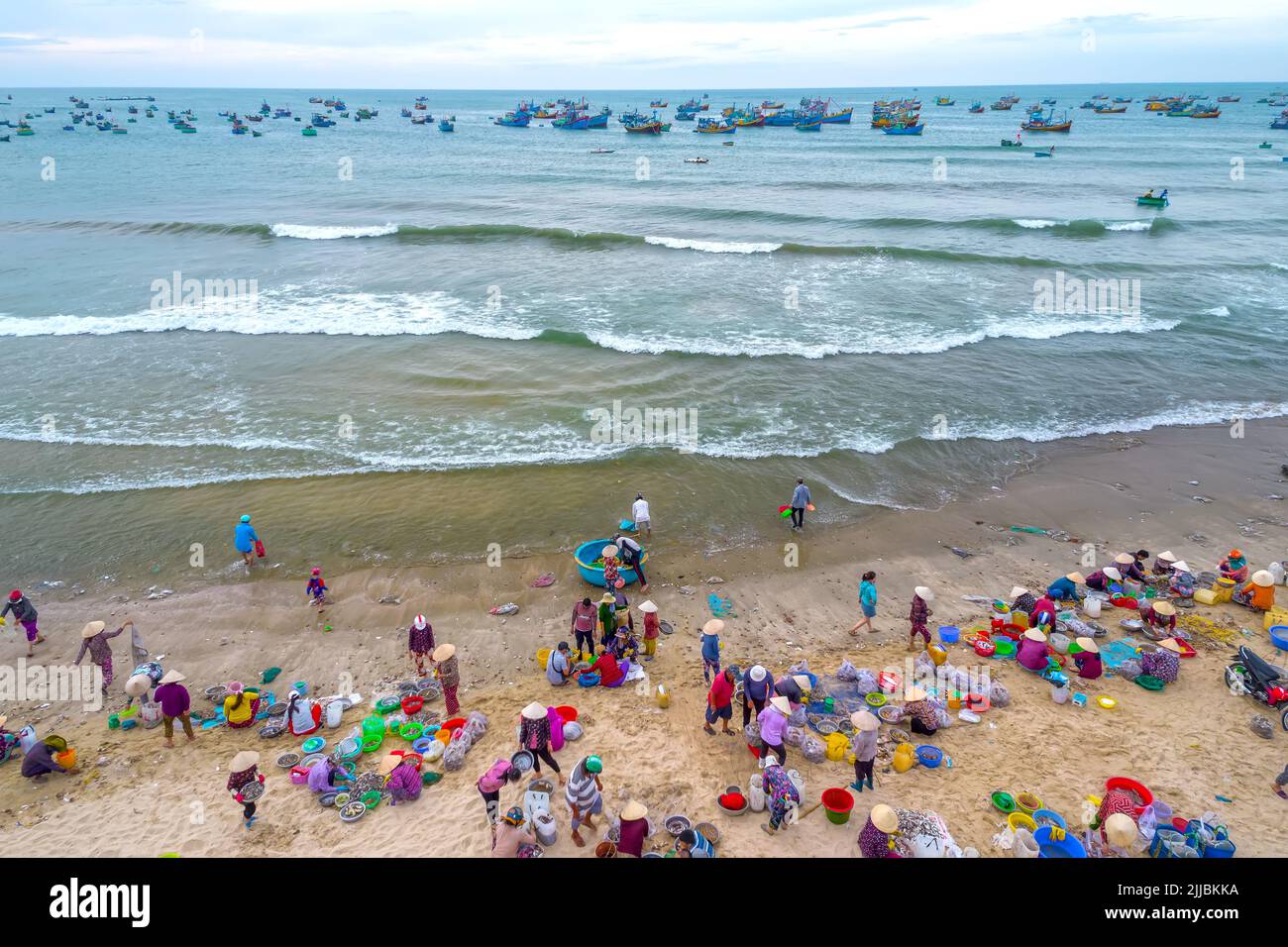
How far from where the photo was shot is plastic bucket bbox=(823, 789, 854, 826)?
25.6ft

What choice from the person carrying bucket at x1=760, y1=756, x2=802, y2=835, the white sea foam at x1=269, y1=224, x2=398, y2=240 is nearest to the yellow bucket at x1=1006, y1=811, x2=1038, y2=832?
the person carrying bucket at x1=760, y1=756, x2=802, y2=835

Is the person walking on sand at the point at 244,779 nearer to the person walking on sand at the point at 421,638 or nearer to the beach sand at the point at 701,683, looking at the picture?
the beach sand at the point at 701,683

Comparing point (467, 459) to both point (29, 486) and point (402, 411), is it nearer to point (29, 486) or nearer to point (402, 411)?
point (402, 411)

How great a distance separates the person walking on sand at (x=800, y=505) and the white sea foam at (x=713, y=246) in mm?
24095

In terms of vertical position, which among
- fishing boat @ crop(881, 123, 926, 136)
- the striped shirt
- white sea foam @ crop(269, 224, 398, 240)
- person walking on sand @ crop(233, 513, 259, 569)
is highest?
fishing boat @ crop(881, 123, 926, 136)

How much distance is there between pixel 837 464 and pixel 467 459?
9.21 meters

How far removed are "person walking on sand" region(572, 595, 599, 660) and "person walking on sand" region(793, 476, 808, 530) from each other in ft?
17.7

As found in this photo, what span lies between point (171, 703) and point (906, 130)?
10240 centimetres

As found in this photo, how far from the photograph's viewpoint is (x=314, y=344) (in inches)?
947

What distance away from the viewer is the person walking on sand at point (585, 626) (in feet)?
34.8

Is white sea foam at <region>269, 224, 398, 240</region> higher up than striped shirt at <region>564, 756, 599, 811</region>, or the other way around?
white sea foam at <region>269, 224, 398, 240</region>

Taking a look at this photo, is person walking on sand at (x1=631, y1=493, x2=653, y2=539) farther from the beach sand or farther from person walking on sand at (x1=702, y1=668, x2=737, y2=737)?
person walking on sand at (x1=702, y1=668, x2=737, y2=737)

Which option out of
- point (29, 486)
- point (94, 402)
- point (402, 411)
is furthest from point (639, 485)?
point (94, 402)

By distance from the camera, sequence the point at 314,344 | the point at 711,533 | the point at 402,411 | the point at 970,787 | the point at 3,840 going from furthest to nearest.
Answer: the point at 314,344, the point at 402,411, the point at 711,533, the point at 970,787, the point at 3,840
